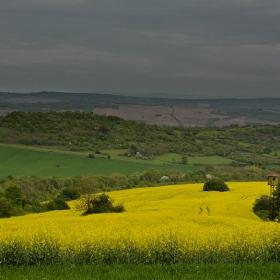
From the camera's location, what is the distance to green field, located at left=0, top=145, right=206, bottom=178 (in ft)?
395

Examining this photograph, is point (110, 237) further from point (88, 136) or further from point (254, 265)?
point (88, 136)

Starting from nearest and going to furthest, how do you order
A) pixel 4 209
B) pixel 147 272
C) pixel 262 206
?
pixel 147 272 → pixel 262 206 → pixel 4 209

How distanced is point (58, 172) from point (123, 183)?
25.5 m

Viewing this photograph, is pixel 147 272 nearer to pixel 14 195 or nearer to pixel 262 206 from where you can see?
pixel 262 206

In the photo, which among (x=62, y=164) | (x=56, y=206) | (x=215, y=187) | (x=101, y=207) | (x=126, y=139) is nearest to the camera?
(x=101, y=207)

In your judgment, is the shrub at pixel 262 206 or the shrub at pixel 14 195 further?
the shrub at pixel 14 195

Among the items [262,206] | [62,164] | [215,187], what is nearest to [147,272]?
[262,206]

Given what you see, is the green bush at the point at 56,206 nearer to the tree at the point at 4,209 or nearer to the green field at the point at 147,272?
the tree at the point at 4,209

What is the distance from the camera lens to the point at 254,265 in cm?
1730

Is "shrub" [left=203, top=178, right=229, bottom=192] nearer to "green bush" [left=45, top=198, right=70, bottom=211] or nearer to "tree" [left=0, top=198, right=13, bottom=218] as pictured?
"green bush" [left=45, top=198, right=70, bottom=211]

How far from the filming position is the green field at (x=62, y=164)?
395 feet

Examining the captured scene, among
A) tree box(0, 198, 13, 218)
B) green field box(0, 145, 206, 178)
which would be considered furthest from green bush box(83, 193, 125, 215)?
green field box(0, 145, 206, 178)

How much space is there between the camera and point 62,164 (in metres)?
129

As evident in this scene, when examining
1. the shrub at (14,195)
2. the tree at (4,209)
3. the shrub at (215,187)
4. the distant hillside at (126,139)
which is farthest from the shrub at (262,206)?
the distant hillside at (126,139)
